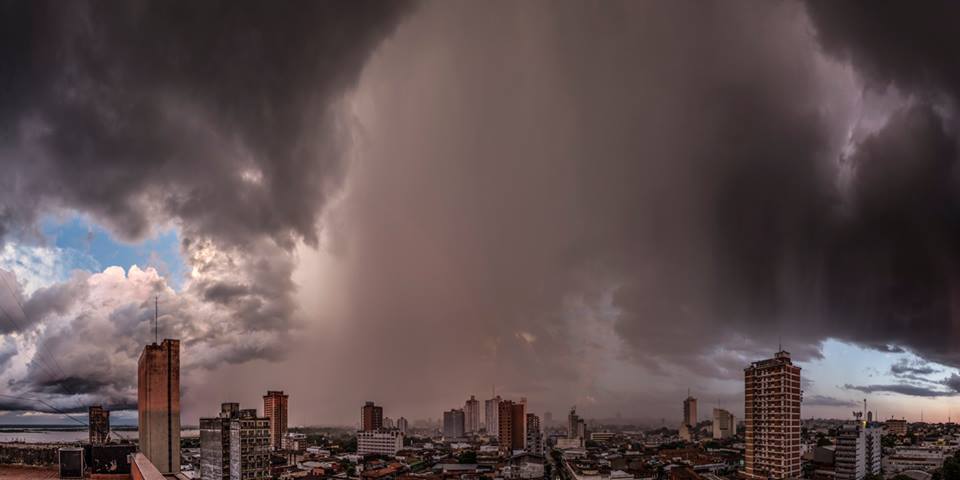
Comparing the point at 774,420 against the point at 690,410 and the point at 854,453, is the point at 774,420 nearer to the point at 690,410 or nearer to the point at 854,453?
the point at 854,453

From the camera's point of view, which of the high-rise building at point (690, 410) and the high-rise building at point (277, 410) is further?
the high-rise building at point (690, 410)

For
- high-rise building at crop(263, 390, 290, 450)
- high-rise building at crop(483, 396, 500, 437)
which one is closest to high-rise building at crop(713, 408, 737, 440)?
high-rise building at crop(483, 396, 500, 437)

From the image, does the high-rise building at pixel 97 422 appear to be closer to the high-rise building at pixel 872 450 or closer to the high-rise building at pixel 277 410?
the high-rise building at pixel 277 410

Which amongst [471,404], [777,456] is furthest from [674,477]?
[471,404]

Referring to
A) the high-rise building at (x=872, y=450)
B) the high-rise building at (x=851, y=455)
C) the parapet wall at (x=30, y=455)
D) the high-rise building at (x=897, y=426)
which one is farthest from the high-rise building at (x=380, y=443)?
the high-rise building at (x=897, y=426)

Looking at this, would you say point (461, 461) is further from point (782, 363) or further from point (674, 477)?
point (782, 363)

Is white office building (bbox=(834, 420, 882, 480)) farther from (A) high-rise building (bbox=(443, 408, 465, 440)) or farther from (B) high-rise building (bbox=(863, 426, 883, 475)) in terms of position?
(A) high-rise building (bbox=(443, 408, 465, 440))

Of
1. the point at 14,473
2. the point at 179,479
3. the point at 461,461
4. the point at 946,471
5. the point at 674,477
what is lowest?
the point at 461,461
